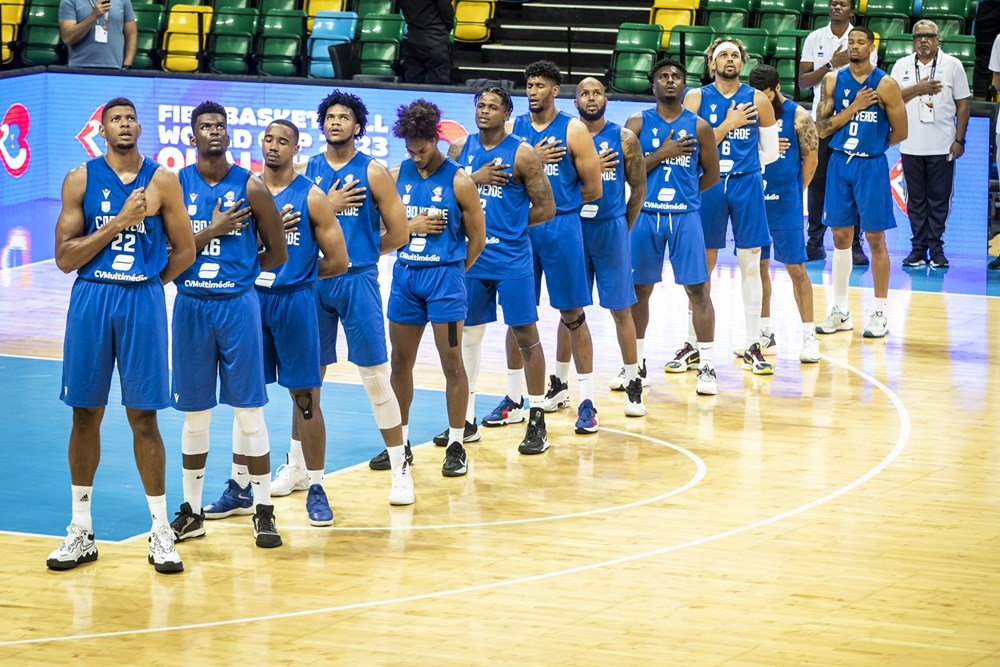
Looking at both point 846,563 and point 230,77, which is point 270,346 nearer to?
point 846,563

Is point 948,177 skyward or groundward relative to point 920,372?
skyward

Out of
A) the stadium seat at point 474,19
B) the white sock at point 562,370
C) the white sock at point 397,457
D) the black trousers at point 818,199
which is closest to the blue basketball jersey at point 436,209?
the white sock at point 397,457

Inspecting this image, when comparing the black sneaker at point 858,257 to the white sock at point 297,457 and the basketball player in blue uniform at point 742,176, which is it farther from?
the white sock at point 297,457

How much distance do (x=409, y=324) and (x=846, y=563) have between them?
111 inches

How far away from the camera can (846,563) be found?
24.7 ft

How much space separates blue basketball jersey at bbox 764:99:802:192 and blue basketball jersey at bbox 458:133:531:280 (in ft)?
10.7

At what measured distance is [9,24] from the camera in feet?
64.0

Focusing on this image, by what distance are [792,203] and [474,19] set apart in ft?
25.7

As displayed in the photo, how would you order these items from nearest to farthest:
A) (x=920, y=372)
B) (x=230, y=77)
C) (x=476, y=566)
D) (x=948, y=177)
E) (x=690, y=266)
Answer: (x=476, y=566) → (x=690, y=266) → (x=920, y=372) → (x=948, y=177) → (x=230, y=77)

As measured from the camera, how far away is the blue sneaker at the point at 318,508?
8125 millimetres

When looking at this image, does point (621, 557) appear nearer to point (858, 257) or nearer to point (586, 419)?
point (586, 419)

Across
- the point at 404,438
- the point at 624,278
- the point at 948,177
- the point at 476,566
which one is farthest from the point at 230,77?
the point at 476,566

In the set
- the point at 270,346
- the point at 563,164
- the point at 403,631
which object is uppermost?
the point at 563,164

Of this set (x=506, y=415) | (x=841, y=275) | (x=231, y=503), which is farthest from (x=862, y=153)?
(x=231, y=503)
